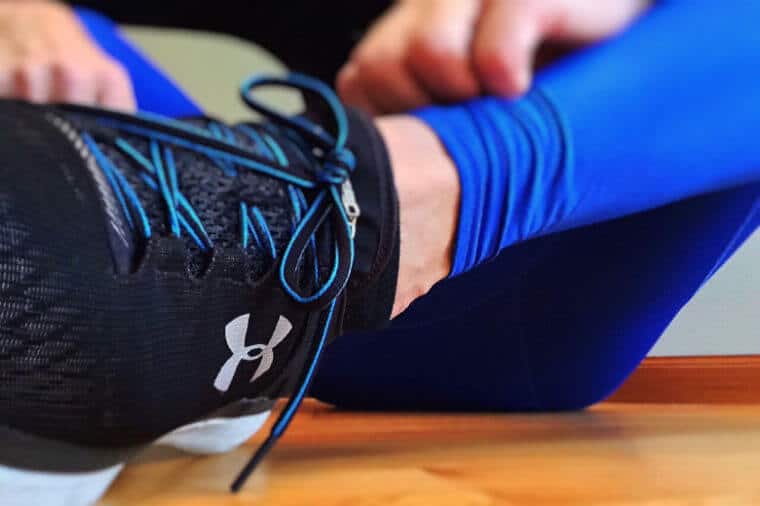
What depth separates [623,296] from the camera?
57 centimetres

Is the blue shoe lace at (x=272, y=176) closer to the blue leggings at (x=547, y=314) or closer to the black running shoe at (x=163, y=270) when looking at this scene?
the black running shoe at (x=163, y=270)

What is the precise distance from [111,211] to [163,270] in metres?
0.04

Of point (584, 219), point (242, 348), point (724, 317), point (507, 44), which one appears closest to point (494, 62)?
point (507, 44)

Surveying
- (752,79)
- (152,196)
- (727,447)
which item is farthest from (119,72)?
(727,447)

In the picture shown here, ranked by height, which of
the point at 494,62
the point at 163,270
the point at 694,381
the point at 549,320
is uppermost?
the point at 494,62

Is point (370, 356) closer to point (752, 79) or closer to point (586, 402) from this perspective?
point (586, 402)

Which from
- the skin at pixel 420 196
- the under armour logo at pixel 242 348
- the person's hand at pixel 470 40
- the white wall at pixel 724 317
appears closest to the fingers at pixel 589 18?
the person's hand at pixel 470 40

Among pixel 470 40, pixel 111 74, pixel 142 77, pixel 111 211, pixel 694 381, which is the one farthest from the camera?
pixel 694 381

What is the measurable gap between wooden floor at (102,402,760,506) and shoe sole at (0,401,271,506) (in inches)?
2.3

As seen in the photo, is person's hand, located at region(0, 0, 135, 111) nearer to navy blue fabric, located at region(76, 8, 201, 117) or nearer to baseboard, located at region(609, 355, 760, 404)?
navy blue fabric, located at region(76, 8, 201, 117)

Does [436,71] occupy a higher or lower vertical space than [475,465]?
higher

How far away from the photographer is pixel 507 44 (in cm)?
42

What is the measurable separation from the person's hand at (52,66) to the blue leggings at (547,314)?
0.31 feet

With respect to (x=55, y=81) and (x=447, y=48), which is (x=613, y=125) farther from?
(x=55, y=81)
